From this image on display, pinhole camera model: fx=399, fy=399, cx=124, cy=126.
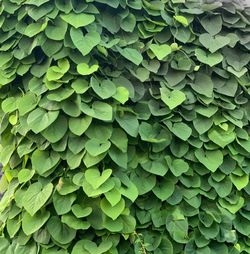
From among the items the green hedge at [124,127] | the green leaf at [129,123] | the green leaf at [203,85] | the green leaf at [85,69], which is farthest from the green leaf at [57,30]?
the green leaf at [203,85]

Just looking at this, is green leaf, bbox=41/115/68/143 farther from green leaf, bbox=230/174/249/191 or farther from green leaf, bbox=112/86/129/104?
green leaf, bbox=230/174/249/191

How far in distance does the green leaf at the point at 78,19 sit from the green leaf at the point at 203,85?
0.57 m

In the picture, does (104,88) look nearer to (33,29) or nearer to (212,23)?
(33,29)

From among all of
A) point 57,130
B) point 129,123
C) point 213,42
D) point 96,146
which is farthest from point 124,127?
point 213,42

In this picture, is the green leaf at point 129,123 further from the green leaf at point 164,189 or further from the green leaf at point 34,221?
the green leaf at point 34,221

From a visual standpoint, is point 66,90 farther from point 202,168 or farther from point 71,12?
point 202,168

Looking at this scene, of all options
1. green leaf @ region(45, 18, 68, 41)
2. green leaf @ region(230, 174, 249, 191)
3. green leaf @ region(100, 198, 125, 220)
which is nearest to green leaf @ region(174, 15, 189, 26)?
green leaf @ region(45, 18, 68, 41)

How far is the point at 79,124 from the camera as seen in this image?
1627 millimetres

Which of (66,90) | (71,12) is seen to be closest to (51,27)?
(71,12)

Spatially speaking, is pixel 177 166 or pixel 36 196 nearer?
pixel 36 196

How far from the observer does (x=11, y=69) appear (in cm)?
176

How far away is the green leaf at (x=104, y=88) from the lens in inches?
63.1

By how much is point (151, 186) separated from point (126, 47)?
0.63 m

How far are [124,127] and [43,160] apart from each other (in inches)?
14.5
